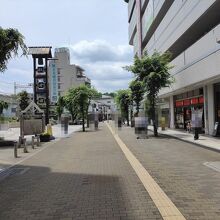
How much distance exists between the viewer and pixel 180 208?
7895 millimetres

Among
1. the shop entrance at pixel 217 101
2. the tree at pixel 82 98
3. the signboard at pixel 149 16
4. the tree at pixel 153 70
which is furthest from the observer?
the tree at pixel 82 98

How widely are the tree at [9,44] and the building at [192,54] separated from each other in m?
11.0

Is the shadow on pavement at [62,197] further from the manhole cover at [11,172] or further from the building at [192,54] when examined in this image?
the building at [192,54]

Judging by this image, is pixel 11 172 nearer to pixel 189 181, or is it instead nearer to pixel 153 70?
pixel 189 181

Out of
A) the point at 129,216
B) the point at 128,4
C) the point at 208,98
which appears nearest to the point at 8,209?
the point at 129,216

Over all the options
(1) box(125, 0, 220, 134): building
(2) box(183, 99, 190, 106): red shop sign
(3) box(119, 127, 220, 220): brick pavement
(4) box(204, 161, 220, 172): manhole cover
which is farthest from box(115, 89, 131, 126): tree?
(4) box(204, 161, 220, 172): manhole cover

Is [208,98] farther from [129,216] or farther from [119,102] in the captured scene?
[119,102]

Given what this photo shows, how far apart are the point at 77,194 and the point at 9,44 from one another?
1870cm

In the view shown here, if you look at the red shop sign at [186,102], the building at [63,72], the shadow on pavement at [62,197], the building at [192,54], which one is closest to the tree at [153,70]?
the building at [192,54]

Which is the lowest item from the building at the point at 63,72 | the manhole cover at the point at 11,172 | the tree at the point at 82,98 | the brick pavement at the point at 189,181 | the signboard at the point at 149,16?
the manhole cover at the point at 11,172

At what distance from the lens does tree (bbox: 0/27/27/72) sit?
26281 millimetres

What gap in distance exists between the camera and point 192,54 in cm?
2922

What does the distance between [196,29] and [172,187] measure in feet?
74.5

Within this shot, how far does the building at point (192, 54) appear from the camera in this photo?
81.8 feet
